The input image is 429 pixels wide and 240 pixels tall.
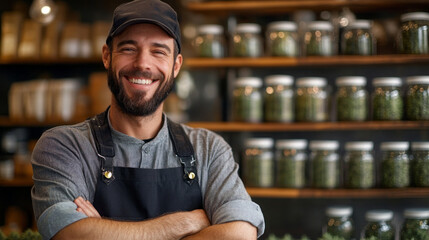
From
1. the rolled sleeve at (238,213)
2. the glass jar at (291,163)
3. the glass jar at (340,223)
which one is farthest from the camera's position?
the glass jar at (291,163)

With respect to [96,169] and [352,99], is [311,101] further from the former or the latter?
[96,169]

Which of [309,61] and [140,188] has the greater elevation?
[309,61]

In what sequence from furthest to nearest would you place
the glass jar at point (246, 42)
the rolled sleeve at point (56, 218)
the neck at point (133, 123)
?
the glass jar at point (246, 42)
the neck at point (133, 123)
the rolled sleeve at point (56, 218)

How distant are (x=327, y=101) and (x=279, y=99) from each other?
250 millimetres

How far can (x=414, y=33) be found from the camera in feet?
9.53

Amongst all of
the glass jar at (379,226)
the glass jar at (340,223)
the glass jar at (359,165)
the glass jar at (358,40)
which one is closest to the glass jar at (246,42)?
the glass jar at (358,40)

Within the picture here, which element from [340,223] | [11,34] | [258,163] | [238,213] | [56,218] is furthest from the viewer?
[11,34]

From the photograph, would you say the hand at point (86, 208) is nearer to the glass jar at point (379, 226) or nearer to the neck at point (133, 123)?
the neck at point (133, 123)

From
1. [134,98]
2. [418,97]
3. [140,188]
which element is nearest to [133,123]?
[134,98]

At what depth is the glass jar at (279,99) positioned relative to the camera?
300cm

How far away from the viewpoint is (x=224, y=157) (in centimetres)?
182

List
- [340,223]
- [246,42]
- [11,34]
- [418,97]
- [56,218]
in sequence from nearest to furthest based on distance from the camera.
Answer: [56,218] → [340,223] → [418,97] → [246,42] → [11,34]

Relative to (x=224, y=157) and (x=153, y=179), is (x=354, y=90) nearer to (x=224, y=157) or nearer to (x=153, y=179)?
(x=224, y=157)

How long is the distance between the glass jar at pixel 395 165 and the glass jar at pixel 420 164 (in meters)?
0.03
